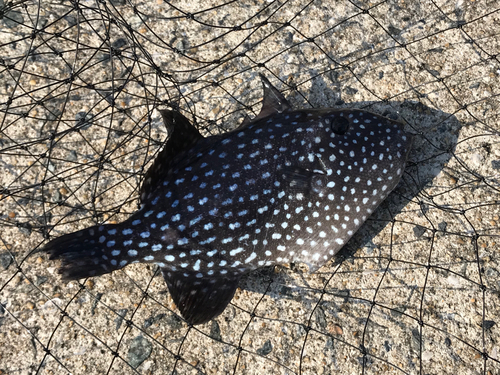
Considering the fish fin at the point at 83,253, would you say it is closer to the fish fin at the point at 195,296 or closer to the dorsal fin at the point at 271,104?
the fish fin at the point at 195,296

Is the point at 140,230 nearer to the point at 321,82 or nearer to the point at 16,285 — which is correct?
the point at 16,285

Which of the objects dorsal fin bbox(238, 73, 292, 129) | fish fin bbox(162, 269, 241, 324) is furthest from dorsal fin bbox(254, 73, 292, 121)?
fish fin bbox(162, 269, 241, 324)

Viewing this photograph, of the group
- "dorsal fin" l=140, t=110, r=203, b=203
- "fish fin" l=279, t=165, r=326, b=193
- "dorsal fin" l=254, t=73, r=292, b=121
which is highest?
"dorsal fin" l=140, t=110, r=203, b=203

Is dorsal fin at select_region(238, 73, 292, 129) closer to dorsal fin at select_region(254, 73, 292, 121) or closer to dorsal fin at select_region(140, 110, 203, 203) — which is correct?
dorsal fin at select_region(254, 73, 292, 121)

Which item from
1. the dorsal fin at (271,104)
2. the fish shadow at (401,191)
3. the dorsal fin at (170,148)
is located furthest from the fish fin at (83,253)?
the dorsal fin at (271,104)

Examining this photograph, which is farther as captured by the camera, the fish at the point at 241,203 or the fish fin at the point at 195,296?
the fish fin at the point at 195,296
